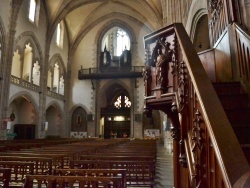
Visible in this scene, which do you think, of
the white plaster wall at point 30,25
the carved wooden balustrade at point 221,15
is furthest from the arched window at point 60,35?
the carved wooden balustrade at point 221,15

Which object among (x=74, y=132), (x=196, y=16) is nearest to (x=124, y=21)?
(x=74, y=132)

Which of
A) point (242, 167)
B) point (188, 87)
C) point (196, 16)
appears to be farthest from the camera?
point (196, 16)

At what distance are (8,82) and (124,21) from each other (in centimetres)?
1321

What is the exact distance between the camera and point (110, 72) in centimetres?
2262

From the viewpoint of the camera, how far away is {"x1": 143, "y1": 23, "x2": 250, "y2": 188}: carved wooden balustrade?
121cm

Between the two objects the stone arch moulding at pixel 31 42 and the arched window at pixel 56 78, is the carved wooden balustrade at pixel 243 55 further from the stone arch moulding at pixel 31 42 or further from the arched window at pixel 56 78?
the arched window at pixel 56 78

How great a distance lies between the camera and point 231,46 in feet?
13.3

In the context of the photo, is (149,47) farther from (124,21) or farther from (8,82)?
(124,21)

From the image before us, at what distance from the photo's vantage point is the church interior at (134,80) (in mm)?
1918

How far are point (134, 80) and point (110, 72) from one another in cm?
239

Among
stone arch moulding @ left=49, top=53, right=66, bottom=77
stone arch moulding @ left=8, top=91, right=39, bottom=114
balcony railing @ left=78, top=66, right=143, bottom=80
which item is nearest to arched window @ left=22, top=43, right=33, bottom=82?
stone arch moulding @ left=8, top=91, right=39, bottom=114

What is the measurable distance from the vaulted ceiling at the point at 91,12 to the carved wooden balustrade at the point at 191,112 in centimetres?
1705

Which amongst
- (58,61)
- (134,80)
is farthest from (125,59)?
(58,61)

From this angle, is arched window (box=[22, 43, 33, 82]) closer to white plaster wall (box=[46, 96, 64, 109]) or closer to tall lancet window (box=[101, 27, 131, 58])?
white plaster wall (box=[46, 96, 64, 109])
